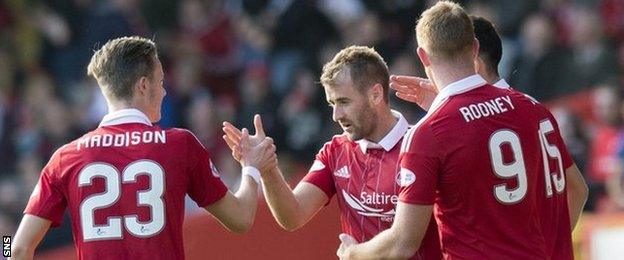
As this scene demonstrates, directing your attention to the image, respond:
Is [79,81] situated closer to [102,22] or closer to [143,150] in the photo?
[102,22]

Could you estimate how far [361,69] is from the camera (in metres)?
6.79

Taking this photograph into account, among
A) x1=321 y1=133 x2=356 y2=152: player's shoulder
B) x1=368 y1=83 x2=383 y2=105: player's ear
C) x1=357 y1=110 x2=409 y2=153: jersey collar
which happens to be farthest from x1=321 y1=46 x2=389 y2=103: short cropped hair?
x1=321 y1=133 x2=356 y2=152: player's shoulder

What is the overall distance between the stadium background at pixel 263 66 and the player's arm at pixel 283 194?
12.0 feet

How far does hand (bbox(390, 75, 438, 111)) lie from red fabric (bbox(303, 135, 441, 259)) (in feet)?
1.26

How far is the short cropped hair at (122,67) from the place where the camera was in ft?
20.4

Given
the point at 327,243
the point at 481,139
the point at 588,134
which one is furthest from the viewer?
the point at 588,134

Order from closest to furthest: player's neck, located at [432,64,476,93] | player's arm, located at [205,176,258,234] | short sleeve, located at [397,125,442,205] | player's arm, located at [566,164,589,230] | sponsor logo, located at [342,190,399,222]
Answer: short sleeve, located at [397,125,442,205], player's neck, located at [432,64,476,93], player's arm, located at [205,176,258,234], sponsor logo, located at [342,190,399,222], player's arm, located at [566,164,589,230]

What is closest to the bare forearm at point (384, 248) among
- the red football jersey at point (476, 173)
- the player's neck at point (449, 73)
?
the red football jersey at point (476, 173)

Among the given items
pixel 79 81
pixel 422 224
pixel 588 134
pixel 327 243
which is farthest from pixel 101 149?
pixel 79 81

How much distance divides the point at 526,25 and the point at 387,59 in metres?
1.32

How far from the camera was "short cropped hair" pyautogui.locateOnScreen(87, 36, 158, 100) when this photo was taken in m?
6.20

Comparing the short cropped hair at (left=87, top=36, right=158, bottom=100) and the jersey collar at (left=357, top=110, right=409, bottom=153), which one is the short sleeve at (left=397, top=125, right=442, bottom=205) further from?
the short cropped hair at (left=87, top=36, right=158, bottom=100)

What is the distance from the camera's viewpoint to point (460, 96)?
588cm

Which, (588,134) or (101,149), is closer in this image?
(101,149)
